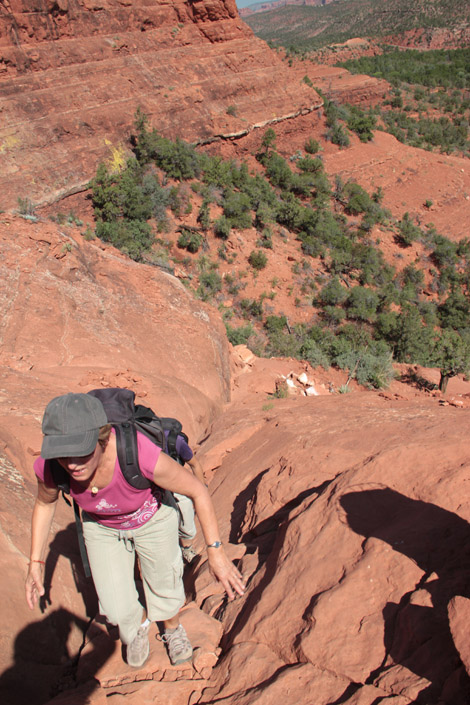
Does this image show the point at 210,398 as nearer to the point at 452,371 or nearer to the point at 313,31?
the point at 452,371

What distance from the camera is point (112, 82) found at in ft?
56.5

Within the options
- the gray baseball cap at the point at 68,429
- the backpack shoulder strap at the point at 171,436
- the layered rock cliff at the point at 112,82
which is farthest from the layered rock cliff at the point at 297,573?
the layered rock cliff at the point at 112,82

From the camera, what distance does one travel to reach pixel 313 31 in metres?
91.3

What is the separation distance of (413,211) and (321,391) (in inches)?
627

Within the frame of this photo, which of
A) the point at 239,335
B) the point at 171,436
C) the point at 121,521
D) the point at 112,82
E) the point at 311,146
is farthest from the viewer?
the point at 311,146

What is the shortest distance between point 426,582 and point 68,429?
1.90 meters

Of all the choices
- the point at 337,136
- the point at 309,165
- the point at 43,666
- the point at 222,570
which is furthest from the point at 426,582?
the point at 337,136

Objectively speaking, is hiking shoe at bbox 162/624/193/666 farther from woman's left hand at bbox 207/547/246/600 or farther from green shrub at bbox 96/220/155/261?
green shrub at bbox 96/220/155/261

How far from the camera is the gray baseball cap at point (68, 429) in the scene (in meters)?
1.87

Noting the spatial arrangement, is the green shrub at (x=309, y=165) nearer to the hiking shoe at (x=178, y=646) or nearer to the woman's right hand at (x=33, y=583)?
the hiking shoe at (x=178, y=646)

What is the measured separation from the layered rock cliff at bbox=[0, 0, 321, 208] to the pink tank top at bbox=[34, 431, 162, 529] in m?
13.7

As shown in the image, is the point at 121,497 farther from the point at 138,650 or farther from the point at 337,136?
the point at 337,136

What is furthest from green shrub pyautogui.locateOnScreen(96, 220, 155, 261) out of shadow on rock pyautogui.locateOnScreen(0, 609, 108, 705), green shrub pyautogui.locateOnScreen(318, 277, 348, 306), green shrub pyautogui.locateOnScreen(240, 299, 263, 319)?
shadow on rock pyautogui.locateOnScreen(0, 609, 108, 705)

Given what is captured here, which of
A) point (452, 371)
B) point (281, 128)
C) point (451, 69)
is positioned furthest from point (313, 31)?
point (452, 371)
